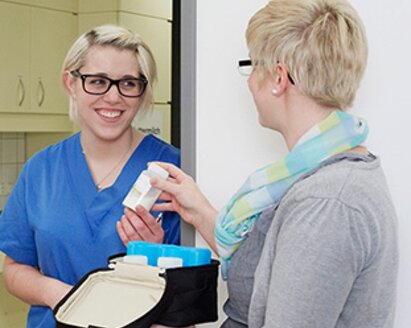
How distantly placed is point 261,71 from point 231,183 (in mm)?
361

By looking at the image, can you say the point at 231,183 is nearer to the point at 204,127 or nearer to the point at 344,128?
the point at 204,127

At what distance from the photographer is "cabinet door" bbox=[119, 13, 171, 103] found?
3.38 m

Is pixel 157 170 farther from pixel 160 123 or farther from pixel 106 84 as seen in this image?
pixel 160 123

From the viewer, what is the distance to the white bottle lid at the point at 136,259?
3.76 feet

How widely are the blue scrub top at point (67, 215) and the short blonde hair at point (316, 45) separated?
623 millimetres

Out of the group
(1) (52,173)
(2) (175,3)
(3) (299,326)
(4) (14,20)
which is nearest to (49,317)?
(1) (52,173)

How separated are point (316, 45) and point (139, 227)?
1.94 feet

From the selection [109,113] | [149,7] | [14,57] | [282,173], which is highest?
[149,7]

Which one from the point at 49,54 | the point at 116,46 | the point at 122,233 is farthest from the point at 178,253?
the point at 49,54

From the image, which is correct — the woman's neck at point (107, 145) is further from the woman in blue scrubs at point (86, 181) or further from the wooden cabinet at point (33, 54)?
the wooden cabinet at point (33, 54)

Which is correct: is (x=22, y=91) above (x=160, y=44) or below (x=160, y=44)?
below

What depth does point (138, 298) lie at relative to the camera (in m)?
1.11

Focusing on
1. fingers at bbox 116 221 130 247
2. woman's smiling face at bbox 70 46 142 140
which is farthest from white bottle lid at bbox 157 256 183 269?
woman's smiling face at bbox 70 46 142 140

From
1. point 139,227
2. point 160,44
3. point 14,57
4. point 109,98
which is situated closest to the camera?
point 139,227
